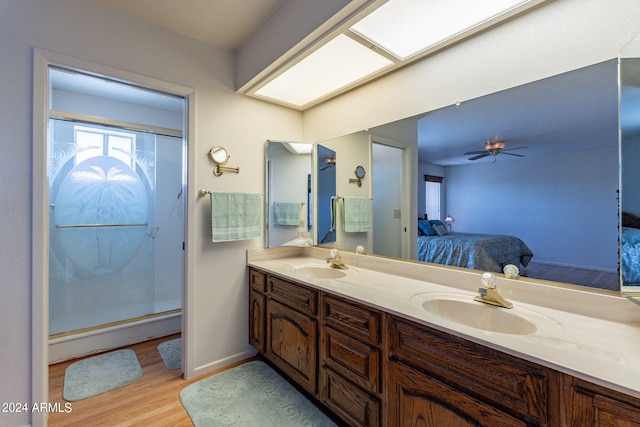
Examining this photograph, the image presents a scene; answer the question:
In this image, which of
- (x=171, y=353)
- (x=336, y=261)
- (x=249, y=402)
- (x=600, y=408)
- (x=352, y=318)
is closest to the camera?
(x=600, y=408)

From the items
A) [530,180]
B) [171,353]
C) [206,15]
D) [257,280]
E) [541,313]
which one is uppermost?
[206,15]

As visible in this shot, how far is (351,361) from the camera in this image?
4.38 feet

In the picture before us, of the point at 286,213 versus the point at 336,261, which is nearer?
the point at 336,261

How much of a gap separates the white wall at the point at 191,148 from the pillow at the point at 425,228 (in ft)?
4.41

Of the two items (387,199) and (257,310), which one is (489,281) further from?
(257,310)

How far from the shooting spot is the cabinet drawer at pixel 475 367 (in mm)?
789

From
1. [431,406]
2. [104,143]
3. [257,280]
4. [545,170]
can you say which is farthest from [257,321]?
[104,143]

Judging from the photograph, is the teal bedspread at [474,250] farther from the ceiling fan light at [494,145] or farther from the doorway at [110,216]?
the doorway at [110,216]

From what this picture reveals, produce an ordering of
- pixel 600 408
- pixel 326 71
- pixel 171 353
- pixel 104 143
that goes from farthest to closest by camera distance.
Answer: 1. pixel 104 143
2. pixel 171 353
3. pixel 326 71
4. pixel 600 408

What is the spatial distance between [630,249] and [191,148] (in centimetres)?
239

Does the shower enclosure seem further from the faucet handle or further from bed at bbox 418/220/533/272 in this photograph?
the faucet handle

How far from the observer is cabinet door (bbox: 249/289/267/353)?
205cm

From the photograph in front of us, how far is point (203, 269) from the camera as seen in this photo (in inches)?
79.8

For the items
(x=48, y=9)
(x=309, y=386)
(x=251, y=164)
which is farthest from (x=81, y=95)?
(x=309, y=386)
